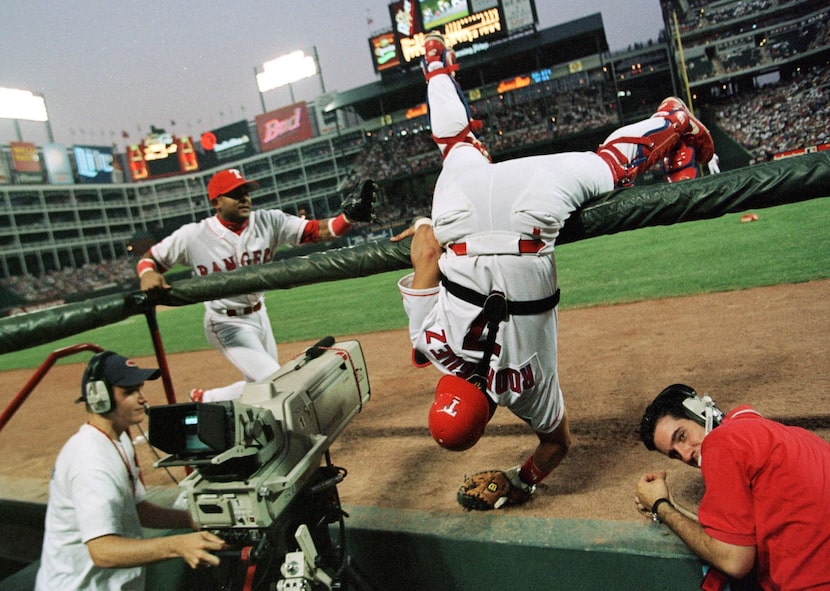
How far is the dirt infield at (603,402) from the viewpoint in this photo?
8.54 feet

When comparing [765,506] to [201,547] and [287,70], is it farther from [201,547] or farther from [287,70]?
[287,70]

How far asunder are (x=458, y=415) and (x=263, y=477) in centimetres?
57

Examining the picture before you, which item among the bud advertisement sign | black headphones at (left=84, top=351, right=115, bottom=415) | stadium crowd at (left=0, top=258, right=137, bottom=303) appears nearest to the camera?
black headphones at (left=84, top=351, right=115, bottom=415)

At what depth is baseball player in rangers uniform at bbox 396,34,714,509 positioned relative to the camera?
163cm

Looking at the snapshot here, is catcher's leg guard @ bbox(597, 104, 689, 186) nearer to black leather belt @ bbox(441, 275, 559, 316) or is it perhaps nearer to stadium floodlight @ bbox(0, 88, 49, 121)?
black leather belt @ bbox(441, 275, 559, 316)

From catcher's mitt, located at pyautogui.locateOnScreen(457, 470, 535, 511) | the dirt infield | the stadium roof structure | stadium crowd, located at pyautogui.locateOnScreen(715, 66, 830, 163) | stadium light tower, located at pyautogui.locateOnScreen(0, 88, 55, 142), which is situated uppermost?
stadium light tower, located at pyautogui.locateOnScreen(0, 88, 55, 142)

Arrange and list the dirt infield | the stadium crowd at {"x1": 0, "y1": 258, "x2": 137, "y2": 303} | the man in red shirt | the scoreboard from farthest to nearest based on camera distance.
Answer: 1. the stadium crowd at {"x1": 0, "y1": 258, "x2": 137, "y2": 303}
2. the scoreboard
3. the dirt infield
4. the man in red shirt

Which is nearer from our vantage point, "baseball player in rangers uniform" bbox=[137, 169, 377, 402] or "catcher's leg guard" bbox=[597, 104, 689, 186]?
"catcher's leg guard" bbox=[597, 104, 689, 186]

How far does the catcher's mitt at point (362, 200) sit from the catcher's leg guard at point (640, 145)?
102 cm

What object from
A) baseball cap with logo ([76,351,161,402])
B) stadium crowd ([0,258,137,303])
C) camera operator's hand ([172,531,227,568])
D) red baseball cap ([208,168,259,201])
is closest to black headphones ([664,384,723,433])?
camera operator's hand ([172,531,227,568])

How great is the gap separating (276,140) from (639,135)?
60185mm

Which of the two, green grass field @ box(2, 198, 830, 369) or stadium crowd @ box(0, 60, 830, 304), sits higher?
stadium crowd @ box(0, 60, 830, 304)

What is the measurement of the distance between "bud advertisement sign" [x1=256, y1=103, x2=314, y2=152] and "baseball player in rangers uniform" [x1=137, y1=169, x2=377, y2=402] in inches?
2231

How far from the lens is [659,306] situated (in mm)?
6160
